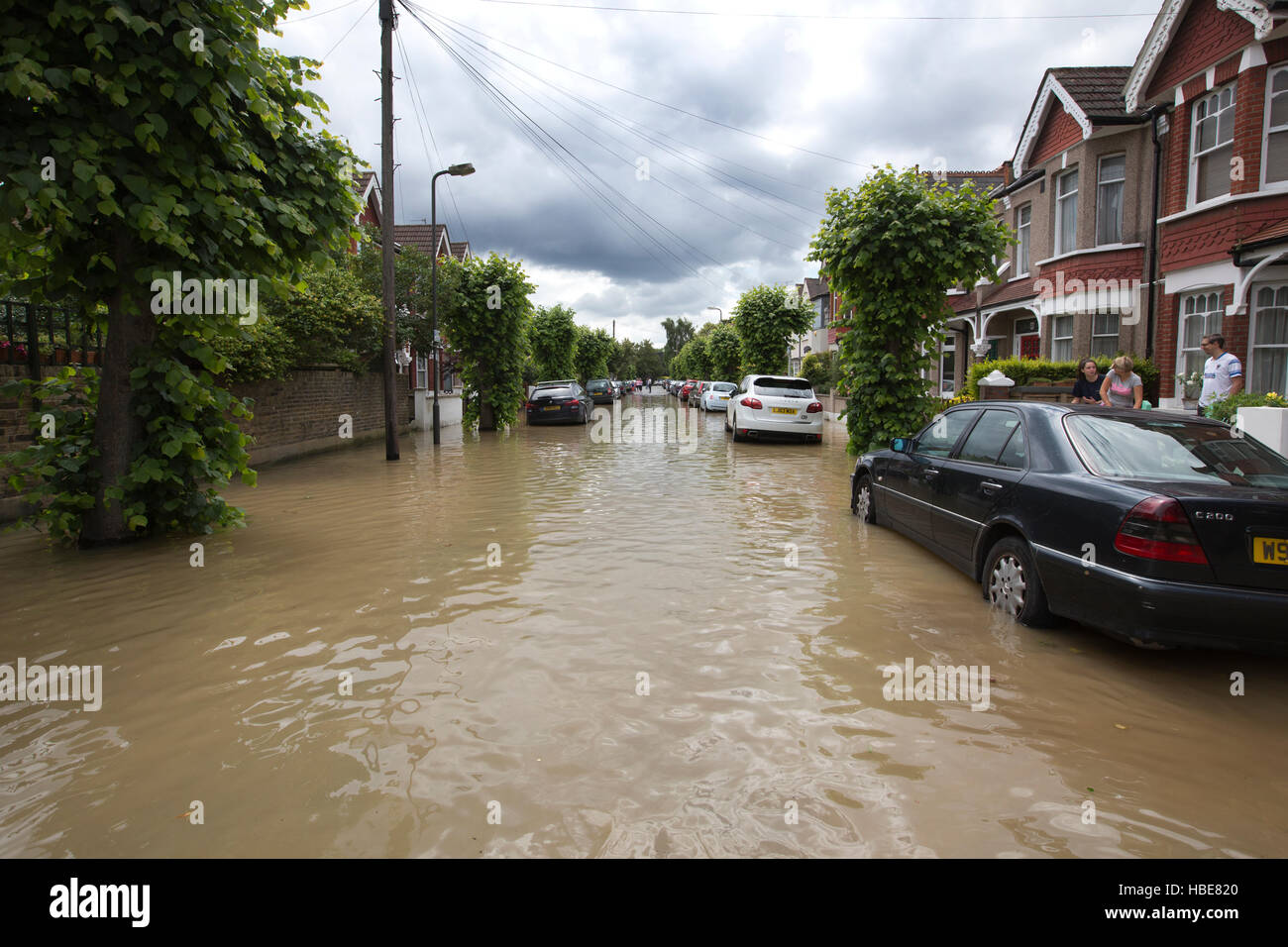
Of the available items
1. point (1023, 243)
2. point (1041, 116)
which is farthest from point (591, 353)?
point (1041, 116)

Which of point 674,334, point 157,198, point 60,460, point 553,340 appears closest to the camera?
point 157,198

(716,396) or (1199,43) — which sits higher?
(1199,43)

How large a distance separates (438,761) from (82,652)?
288 cm

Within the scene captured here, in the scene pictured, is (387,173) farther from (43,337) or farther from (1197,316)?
(1197,316)

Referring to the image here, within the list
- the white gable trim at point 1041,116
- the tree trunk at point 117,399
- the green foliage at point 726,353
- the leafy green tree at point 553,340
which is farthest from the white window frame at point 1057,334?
the leafy green tree at point 553,340

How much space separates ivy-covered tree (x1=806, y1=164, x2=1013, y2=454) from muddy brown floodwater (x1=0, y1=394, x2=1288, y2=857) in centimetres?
793

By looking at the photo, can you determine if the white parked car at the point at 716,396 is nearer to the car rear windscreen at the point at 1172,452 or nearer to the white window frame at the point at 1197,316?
the white window frame at the point at 1197,316

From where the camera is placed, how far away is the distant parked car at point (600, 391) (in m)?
45.0

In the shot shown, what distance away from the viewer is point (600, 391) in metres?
45.4

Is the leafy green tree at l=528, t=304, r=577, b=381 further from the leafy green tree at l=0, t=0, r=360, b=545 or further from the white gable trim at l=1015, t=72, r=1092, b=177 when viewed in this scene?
the leafy green tree at l=0, t=0, r=360, b=545

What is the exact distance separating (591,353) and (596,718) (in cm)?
6796

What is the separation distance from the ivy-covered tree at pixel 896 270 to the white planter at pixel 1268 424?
505 centimetres

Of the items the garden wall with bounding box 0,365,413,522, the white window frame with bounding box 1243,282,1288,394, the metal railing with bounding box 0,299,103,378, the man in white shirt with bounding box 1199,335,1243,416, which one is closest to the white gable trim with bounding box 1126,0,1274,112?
the white window frame with bounding box 1243,282,1288,394

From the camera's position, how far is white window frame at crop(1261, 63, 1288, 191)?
13.4 metres
